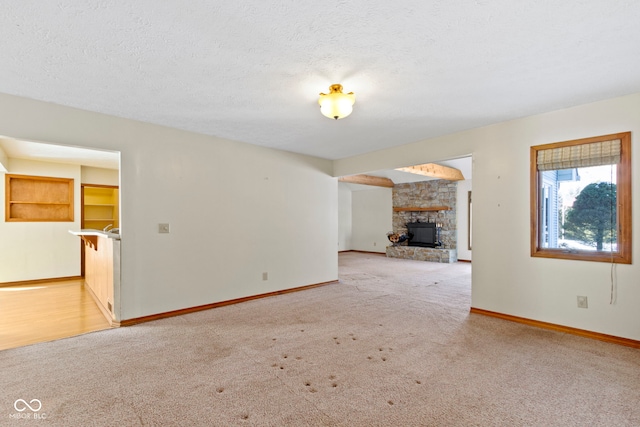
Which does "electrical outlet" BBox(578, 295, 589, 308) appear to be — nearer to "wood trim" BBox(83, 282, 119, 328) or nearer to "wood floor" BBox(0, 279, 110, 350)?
"wood trim" BBox(83, 282, 119, 328)

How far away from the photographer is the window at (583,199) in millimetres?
2922

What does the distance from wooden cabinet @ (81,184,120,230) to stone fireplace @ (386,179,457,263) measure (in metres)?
7.66

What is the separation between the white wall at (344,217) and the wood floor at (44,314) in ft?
25.4

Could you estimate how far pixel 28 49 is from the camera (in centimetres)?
203

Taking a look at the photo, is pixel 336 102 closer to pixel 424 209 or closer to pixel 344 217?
pixel 424 209

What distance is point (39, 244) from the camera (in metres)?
5.67

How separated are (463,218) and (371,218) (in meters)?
3.18

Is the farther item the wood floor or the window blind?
the wood floor

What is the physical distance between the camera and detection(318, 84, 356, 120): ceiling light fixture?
2.54m

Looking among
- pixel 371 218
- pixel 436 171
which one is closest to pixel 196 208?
pixel 436 171

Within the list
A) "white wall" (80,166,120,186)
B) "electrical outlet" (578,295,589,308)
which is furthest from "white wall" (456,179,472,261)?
"white wall" (80,166,120,186)

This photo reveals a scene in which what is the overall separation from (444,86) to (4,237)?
7405 millimetres

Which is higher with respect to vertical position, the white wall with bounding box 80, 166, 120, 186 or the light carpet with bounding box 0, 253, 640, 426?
the white wall with bounding box 80, 166, 120, 186

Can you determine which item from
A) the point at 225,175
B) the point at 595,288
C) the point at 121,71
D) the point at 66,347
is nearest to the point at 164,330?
the point at 66,347
